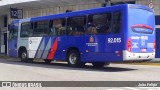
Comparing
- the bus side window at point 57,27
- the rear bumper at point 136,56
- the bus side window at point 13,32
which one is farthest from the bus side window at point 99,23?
the bus side window at point 13,32

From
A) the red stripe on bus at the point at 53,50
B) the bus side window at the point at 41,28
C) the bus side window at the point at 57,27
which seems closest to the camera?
the bus side window at the point at 57,27

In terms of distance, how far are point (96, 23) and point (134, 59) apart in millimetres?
2804

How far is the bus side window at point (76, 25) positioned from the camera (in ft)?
64.1

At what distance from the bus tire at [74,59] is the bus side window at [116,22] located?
3.29m

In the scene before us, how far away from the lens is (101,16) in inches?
723

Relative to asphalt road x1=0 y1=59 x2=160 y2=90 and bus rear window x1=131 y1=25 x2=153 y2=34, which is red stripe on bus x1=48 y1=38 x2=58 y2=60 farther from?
bus rear window x1=131 y1=25 x2=153 y2=34

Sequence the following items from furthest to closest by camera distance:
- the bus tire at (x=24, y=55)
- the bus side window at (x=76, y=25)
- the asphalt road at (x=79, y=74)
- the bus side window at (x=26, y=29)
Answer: the bus tire at (x=24, y=55) < the bus side window at (x=26, y=29) < the bus side window at (x=76, y=25) < the asphalt road at (x=79, y=74)

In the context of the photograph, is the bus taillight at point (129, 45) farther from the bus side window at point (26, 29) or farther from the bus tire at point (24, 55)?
the bus tire at point (24, 55)

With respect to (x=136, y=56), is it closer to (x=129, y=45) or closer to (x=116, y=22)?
(x=129, y=45)

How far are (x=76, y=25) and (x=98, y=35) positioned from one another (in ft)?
6.27

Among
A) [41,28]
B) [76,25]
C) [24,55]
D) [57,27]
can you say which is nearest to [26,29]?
[24,55]

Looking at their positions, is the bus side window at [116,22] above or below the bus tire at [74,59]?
above

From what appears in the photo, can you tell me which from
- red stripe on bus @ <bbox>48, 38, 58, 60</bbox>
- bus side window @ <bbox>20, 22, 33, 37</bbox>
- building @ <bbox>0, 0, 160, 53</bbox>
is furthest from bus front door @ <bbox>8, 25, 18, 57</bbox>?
building @ <bbox>0, 0, 160, 53</bbox>

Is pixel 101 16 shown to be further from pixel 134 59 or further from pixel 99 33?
pixel 134 59
